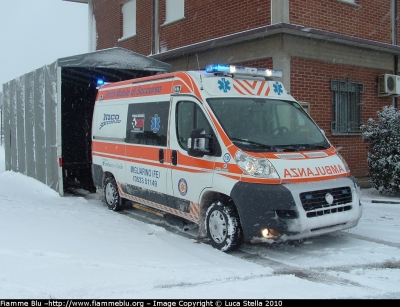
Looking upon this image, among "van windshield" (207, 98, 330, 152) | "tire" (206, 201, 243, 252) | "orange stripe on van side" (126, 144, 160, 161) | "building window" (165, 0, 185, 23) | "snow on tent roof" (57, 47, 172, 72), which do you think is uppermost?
"building window" (165, 0, 185, 23)

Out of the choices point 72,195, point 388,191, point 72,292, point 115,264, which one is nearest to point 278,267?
point 115,264

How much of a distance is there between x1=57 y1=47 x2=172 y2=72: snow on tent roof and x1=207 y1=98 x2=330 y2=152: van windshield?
498cm

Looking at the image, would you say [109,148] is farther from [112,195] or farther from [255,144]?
[255,144]

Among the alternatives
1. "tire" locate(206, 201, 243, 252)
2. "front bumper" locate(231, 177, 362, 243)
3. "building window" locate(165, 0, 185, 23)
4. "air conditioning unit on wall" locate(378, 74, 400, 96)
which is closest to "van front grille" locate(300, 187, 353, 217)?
"front bumper" locate(231, 177, 362, 243)

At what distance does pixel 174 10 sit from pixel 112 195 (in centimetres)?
702

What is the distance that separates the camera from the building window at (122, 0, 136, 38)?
16.3 metres

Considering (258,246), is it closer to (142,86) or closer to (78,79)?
(142,86)

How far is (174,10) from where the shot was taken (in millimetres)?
14117

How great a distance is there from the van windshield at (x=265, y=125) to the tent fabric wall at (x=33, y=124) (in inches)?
216

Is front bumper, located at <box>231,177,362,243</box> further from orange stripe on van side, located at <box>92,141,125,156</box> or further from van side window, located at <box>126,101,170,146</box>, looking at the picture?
orange stripe on van side, located at <box>92,141,125,156</box>

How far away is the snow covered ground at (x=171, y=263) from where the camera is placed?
15.3 ft

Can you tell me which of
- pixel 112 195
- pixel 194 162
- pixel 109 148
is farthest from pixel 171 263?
pixel 109 148

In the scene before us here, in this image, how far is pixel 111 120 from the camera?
9.41 metres

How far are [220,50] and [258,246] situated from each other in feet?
22.3
